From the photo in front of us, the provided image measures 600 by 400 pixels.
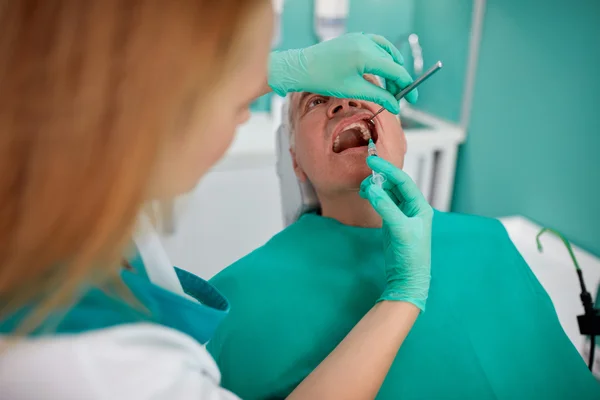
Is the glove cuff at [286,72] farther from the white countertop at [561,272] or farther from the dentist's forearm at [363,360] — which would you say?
the white countertop at [561,272]

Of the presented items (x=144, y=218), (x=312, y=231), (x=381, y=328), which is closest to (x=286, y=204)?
(x=312, y=231)

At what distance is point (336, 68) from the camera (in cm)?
93

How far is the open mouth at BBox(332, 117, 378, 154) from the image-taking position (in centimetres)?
112

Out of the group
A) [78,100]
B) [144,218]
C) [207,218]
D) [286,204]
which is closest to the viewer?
[78,100]

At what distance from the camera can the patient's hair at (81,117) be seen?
1.36ft

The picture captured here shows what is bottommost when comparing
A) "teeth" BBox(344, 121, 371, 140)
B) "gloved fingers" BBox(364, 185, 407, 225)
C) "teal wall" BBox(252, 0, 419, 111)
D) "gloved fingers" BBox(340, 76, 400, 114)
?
"gloved fingers" BBox(364, 185, 407, 225)

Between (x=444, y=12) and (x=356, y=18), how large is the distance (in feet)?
1.31

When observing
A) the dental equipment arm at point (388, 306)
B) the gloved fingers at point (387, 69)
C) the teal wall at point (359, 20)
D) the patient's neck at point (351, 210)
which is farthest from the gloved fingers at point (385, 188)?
the teal wall at point (359, 20)

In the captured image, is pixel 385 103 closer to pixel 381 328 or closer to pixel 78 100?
pixel 381 328

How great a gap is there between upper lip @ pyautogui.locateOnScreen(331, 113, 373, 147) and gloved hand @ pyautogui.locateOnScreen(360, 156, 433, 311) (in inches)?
5.8

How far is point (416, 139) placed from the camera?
77.8 inches

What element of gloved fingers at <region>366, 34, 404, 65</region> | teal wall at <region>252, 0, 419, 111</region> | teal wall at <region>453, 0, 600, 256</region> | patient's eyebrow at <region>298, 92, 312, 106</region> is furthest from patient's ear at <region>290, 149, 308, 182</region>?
teal wall at <region>252, 0, 419, 111</region>

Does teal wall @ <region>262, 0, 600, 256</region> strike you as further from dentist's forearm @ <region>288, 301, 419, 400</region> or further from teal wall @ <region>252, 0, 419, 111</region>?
dentist's forearm @ <region>288, 301, 419, 400</region>

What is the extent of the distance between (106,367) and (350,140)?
88 cm
